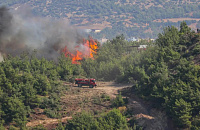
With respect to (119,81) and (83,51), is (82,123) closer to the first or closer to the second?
(119,81)

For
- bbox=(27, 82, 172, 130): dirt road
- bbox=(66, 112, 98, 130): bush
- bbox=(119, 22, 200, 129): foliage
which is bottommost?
bbox=(27, 82, 172, 130): dirt road

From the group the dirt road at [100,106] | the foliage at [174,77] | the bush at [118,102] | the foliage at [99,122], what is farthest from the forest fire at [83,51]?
the foliage at [99,122]

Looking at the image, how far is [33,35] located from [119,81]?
829 inches

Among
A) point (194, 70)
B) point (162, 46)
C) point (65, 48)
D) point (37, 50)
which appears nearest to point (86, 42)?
point (65, 48)

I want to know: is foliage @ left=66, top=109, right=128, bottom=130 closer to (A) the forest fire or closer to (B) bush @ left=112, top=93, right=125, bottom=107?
(B) bush @ left=112, top=93, right=125, bottom=107

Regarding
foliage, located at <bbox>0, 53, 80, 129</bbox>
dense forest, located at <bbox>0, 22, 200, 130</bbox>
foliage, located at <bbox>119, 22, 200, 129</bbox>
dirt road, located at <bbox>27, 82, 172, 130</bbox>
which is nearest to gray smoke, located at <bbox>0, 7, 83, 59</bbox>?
dense forest, located at <bbox>0, 22, 200, 130</bbox>

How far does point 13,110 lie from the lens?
2053 inches

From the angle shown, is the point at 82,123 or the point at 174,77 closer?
the point at 82,123

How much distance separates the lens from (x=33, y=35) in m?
81.4

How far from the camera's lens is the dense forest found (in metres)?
48.4

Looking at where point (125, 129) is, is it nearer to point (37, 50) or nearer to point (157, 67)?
point (157, 67)

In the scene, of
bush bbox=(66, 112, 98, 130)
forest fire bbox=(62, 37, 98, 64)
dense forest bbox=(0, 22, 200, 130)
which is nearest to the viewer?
bush bbox=(66, 112, 98, 130)

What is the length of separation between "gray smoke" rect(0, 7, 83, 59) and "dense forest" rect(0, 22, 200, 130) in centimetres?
217

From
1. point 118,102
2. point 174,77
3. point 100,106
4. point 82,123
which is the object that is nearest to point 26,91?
point 100,106
